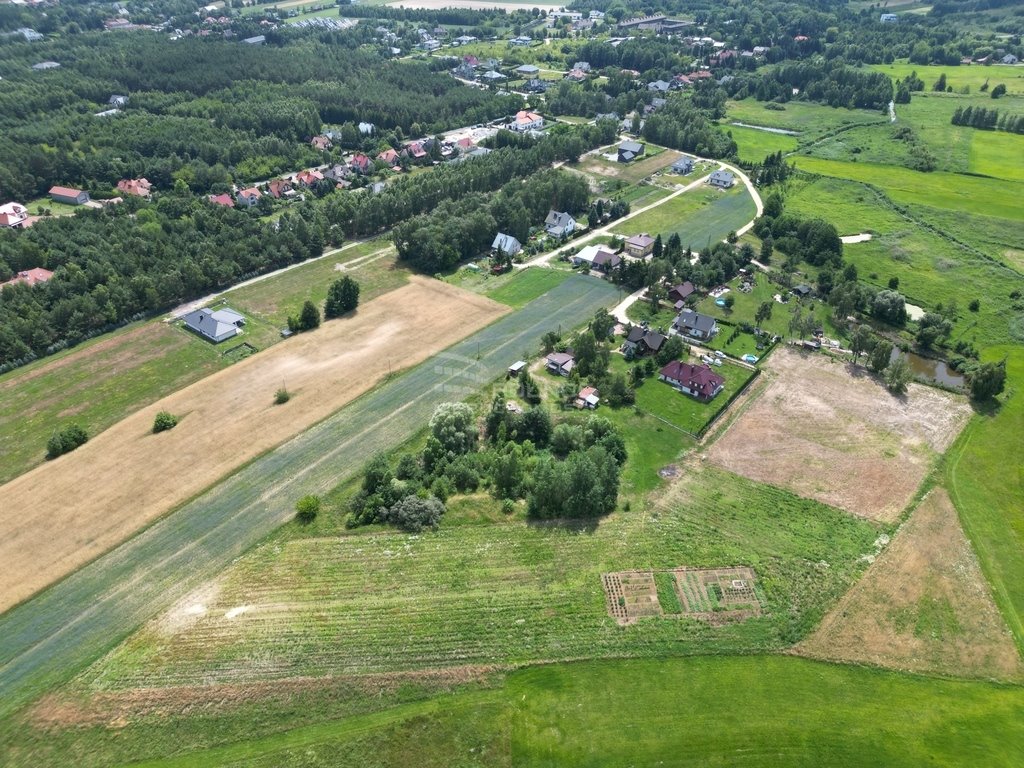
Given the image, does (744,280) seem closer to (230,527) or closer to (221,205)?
(230,527)

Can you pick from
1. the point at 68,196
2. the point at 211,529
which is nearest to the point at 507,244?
the point at 211,529

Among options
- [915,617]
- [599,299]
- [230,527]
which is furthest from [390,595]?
[599,299]

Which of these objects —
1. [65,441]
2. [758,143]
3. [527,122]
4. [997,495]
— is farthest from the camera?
[527,122]

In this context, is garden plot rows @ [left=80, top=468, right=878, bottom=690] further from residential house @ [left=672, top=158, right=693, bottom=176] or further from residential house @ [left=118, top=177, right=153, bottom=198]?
residential house @ [left=118, top=177, right=153, bottom=198]

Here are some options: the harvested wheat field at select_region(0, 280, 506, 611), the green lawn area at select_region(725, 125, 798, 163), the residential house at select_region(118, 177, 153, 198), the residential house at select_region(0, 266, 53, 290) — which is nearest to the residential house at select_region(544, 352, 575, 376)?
the harvested wheat field at select_region(0, 280, 506, 611)

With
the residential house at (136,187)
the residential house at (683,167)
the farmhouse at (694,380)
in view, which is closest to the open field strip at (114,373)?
the farmhouse at (694,380)

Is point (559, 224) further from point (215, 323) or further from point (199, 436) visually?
point (199, 436)
